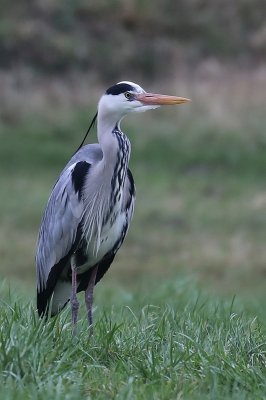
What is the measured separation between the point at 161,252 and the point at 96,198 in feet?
20.2

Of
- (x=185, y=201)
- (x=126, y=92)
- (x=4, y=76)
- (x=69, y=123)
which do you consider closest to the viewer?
(x=126, y=92)

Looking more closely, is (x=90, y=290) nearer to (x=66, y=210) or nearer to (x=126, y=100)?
(x=66, y=210)

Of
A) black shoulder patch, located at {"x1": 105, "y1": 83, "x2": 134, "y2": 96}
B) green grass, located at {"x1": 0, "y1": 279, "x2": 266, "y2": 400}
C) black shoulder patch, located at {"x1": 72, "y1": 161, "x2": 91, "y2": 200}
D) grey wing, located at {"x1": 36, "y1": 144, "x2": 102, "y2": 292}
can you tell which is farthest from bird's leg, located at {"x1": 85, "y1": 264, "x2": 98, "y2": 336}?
black shoulder patch, located at {"x1": 105, "y1": 83, "x2": 134, "y2": 96}

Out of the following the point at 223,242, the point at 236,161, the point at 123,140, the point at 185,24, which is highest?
the point at 185,24

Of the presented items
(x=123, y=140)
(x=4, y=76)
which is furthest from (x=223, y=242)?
(x=4, y=76)

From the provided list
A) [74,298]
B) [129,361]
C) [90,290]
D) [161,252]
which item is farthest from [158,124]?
[129,361]

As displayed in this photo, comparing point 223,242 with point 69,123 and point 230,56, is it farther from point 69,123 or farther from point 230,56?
point 230,56

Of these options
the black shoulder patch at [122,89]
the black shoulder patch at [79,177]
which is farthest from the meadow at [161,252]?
the black shoulder patch at [122,89]

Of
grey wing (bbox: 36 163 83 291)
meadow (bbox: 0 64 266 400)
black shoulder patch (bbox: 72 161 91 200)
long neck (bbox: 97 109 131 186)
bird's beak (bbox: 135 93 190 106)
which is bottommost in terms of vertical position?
meadow (bbox: 0 64 266 400)

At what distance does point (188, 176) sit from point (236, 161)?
3.84 ft

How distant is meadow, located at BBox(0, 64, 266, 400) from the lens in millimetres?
3467

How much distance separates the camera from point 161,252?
35.9 ft

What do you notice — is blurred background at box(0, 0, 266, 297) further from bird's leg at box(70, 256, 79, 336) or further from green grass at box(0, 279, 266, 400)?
green grass at box(0, 279, 266, 400)

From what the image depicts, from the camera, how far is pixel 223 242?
11.4 metres
